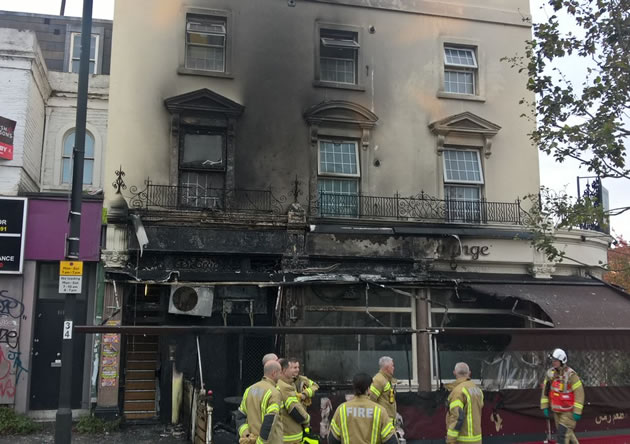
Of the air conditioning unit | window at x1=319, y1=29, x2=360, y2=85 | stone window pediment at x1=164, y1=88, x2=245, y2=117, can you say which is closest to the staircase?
the air conditioning unit

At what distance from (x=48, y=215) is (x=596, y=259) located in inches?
526

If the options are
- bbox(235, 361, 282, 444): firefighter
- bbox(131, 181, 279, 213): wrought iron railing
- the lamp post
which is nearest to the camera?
bbox(235, 361, 282, 444): firefighter

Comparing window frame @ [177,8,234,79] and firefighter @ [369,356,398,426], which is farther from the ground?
window frame @ [177,8,234,79]

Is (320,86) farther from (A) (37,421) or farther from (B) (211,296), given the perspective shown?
(A) (37,421)

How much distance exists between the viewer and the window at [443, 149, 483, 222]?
14273 mm

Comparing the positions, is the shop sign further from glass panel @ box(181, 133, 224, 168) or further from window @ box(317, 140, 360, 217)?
window @ box(317, 140, 360, 217)

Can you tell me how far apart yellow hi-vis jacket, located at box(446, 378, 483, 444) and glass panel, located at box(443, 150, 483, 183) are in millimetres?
7523

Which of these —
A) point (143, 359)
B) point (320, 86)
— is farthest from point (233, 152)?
point (143, 359)

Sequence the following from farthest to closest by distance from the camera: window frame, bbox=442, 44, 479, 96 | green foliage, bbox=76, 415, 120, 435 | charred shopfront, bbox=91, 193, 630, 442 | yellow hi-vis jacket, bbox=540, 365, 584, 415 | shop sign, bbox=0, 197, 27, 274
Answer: window frame, bbox=442, 44, 479, 96 → charred shopfront, bbox=91, 193, 630, 442 → shop sign, bbox=0, 197, 27, 274 → green foliage, bbox=76, 415, 120, 435 → yellow hi-vis jacket, bbox=540, 365, 584, 415

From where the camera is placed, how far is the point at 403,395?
29.3 feet

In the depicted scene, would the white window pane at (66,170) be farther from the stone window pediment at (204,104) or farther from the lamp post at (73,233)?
the lamp post at (73,233)

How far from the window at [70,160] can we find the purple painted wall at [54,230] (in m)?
2.40

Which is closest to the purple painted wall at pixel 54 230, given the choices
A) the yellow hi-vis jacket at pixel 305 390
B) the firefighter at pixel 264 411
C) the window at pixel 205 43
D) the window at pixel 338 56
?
the window at pixel 205 43

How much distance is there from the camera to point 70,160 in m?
14.6
